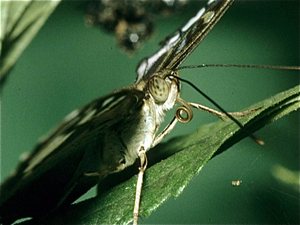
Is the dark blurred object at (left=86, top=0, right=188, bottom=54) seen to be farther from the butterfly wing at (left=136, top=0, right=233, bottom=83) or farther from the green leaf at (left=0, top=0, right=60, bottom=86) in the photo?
the green leaf at (left=0, top=0, right=60, bottom=86)

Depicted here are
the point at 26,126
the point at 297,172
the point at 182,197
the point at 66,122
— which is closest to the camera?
the point at 66,122

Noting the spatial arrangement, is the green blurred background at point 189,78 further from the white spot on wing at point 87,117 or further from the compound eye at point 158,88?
the white spot on wing at point 87,117

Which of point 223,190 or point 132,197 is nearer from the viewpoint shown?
point 132,197

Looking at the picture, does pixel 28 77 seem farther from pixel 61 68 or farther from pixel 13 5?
pixel 13 5

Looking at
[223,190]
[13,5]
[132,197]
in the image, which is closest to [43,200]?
[132,197]

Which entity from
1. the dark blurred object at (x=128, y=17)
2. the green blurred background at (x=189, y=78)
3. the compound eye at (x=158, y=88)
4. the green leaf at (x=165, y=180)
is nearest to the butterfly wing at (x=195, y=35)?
the compound eye at (x=158, y=88)

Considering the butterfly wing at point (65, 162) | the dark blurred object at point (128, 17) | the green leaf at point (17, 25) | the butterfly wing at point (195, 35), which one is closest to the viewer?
the butterfly wing at point (65, 162)
